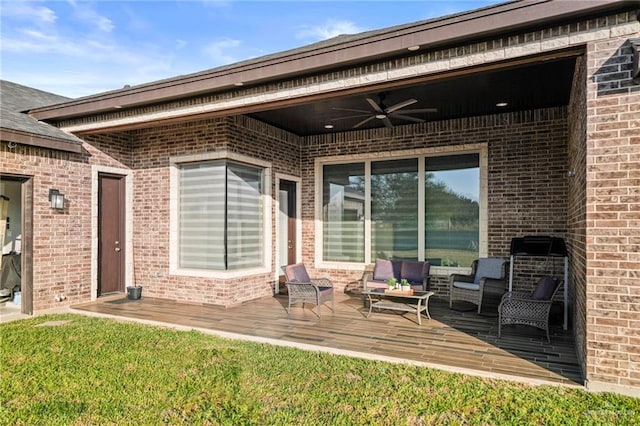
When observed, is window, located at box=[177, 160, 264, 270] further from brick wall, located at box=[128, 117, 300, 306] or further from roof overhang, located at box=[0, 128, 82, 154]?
roof overhang, located at box=[0, 128, 82, 154]

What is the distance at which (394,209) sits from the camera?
8.41 metres

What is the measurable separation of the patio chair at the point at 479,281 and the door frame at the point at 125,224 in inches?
256

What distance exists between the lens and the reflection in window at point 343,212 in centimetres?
877

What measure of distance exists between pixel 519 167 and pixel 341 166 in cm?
371

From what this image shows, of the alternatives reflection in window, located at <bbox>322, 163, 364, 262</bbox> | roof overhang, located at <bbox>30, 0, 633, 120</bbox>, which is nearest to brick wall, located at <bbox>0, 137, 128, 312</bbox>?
roof overhang, located at <bbox>30, 0, 633, 120</bbox>

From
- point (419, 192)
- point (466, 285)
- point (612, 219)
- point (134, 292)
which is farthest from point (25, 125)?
point (612, 219)

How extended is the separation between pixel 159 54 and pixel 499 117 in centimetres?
832

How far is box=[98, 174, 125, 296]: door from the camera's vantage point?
779 centimetres

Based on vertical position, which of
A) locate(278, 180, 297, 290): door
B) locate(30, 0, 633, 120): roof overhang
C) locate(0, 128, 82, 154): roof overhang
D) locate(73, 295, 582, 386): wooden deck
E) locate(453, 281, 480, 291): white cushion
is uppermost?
locate(30, 0, 633, 120): roof overhang

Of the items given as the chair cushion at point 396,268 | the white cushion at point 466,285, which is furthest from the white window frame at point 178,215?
the white cushion at point 466,285

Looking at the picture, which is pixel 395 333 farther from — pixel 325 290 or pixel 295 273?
pixel 295 273

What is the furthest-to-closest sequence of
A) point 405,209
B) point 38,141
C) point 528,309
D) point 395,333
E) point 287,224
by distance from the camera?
1. point 287,224
2. point 405,209
3. point 38,141
4. point 395,333
5. point 528,309

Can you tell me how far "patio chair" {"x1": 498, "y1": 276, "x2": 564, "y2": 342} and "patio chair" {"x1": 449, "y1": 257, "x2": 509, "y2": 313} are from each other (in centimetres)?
131

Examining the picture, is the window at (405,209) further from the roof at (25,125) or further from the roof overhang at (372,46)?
the roof at (25,125)
